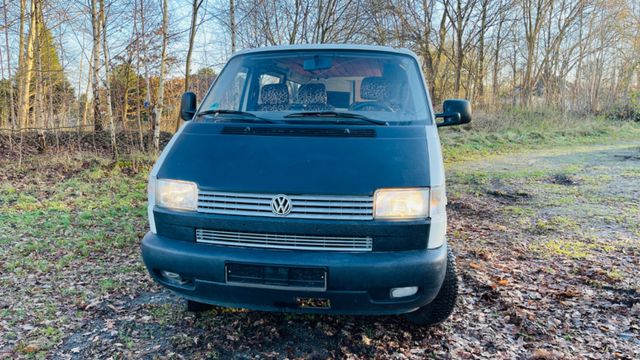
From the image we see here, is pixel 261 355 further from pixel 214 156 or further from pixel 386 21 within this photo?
pixel 386 21

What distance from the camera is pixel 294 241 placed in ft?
7.47

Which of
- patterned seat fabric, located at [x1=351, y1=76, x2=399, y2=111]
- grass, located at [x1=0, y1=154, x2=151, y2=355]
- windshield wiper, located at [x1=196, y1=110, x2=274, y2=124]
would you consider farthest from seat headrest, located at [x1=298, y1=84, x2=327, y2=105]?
grass, located at [x1=0, y1=154, x2=151, y2=355]

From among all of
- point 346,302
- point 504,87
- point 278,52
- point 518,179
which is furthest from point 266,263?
point 504,87

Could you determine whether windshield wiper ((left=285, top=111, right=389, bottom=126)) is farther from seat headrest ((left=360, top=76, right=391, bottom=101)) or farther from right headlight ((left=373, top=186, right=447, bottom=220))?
right headlight ((left=373, top=186, right=447, bottom=220))

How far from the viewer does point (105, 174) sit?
826 centimetres

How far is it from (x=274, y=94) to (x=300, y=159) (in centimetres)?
126

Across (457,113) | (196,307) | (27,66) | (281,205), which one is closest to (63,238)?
(196,307)

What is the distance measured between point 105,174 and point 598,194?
9.31 meters

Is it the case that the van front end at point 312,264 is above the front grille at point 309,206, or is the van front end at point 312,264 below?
Answer: below

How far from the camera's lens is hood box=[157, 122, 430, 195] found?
2.28 meters

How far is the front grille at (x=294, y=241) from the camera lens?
7.40 feet

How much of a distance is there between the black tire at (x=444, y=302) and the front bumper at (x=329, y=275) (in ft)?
1.31

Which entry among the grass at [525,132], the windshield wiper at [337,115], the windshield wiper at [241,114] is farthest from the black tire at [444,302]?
the grass at [525,132]

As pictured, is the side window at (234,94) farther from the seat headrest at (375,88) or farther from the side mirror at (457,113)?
the side mirror at (457,113)
